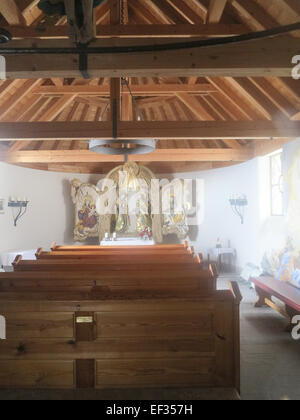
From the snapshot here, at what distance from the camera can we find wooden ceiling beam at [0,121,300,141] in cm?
570

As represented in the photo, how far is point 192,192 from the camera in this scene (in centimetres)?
1009

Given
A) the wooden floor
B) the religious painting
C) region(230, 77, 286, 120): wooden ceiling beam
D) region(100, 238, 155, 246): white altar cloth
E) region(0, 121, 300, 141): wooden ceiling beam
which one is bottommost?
the wooden floor

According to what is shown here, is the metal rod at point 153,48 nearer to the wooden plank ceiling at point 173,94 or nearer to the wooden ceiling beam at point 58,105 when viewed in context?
the wooden plank ceiling at point 173,94

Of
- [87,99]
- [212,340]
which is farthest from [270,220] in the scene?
[87,99]

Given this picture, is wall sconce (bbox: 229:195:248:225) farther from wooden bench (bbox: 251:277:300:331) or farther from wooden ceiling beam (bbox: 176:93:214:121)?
wooden bench (bbox: 251:277:300:331)

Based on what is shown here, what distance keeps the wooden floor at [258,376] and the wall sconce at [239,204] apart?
3.96 metres

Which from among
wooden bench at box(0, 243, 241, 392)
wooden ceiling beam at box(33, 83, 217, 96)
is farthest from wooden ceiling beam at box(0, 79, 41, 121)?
wooden bench at box(0, 243, 241, 392)

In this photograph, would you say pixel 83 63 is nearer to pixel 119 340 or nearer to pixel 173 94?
pixel 119 340

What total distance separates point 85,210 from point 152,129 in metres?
4.85

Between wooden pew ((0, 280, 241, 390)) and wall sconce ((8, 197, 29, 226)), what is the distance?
18.6 ft

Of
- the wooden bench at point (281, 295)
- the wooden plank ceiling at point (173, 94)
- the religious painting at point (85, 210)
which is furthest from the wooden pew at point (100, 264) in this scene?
the religious painting at point (85, 210)

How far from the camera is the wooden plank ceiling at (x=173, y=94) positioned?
4340 mm

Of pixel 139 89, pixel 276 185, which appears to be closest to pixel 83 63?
pixel 139 89

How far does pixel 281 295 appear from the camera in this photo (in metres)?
4.73
